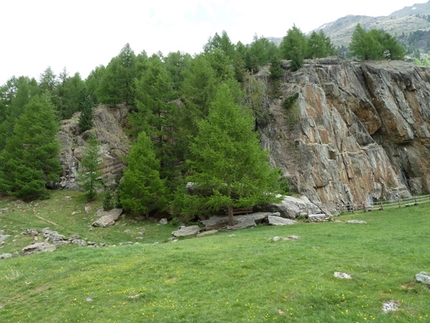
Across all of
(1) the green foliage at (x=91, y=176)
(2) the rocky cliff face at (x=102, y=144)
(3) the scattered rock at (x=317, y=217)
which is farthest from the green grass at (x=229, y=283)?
(2) the rocky cliff face at (x=102, y=144)

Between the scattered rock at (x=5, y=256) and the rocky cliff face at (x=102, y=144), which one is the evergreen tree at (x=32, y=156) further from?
the scattered rock at (x=5, y=256)

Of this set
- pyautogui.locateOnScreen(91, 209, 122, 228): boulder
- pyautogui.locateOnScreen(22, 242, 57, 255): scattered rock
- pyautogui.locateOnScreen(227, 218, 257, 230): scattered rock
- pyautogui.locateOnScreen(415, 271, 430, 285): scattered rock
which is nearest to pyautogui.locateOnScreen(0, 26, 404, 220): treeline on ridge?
pyautogui.locateOnScreen(91, 209, 122, 228): boulder

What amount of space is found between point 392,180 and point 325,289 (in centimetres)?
4935

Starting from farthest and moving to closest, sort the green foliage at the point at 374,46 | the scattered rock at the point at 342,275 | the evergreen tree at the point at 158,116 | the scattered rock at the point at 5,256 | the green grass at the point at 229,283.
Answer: the green foliage at the point at 374,46 → the evergreen tree at the point at 158,116 → the scattered rock at the point at 5,256 → the scattered rock at the point at 342,275 → the green grass at the point at 229,283

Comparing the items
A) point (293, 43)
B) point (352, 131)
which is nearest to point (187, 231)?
point (352, 131)

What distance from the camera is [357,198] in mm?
43438

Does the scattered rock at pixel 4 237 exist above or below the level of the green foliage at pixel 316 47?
below

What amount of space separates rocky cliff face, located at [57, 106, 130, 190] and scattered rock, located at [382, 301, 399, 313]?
3382 cm

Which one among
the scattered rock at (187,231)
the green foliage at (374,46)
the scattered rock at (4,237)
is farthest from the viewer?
the green foliage at (374,46)

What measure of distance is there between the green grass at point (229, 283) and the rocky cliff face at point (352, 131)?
24.1 meters

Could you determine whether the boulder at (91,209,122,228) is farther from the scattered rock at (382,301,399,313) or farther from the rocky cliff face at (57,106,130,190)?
the scattered rock at (382,301,399,313)

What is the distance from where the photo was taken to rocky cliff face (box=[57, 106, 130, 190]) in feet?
126

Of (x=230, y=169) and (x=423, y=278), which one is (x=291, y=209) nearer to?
(x=230, y=169)

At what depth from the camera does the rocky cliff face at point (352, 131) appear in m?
40.1
